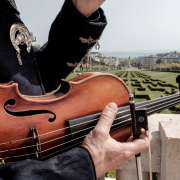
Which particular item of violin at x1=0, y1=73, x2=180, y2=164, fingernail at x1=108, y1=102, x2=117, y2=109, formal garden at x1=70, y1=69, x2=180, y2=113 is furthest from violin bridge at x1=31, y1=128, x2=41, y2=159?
formal garden at x1=70, y1=69, x2=180, y2=113

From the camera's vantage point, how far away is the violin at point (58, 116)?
1349mm

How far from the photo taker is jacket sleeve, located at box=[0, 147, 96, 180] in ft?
4.17

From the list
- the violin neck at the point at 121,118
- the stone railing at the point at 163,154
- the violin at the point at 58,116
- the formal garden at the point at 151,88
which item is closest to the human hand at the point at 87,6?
the violin at the point at 58,116

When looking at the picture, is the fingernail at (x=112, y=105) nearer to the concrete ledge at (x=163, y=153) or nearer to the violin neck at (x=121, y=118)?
the violin neck at (x=121, y=118)

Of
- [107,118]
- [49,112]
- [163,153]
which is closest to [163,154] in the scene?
[163,153]

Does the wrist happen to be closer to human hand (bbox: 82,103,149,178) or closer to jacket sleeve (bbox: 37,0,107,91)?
human hand (bbox: 82,103,149,178)

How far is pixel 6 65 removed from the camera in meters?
1.65

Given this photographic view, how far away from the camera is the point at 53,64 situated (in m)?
2.01

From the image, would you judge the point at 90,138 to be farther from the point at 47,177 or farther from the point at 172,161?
the point at 172,161

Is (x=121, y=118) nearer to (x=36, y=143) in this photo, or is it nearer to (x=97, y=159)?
(x=97, y=159)

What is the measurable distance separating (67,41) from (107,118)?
2.02 ft

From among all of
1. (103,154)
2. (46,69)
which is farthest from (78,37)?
(103,154)

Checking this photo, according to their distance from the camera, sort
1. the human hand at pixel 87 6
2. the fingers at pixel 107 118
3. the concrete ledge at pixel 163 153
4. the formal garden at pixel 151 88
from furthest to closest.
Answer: the formal garden at pixel 151 88
the concrete ledge at pixel 163 153
the human hand at pixel 87 6
the fingers at pixel 107 118

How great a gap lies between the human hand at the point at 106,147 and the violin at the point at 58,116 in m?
0.07
